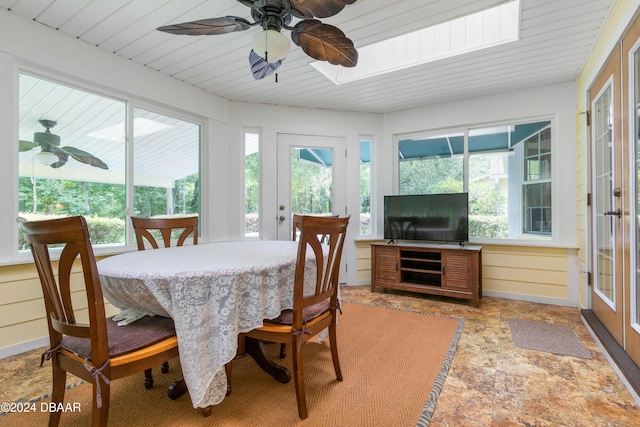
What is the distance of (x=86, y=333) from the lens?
113cm

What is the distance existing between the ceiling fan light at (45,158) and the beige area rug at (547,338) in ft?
12.6

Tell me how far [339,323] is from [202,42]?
2668mm

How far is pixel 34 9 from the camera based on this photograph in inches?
81.7

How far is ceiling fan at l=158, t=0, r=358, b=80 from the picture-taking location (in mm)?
1583

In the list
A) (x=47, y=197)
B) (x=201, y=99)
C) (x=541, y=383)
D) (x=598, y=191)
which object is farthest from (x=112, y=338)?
(x=598, y=191)

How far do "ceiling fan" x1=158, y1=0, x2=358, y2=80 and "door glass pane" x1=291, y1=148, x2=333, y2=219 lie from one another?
2238 millimetres

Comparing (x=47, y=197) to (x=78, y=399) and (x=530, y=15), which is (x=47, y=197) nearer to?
(x=78, y=399)

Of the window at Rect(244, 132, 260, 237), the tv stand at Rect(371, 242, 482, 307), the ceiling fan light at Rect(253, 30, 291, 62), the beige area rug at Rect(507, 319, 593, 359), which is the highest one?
the ceiling fan light at Rect(253, 30, 291, 62)

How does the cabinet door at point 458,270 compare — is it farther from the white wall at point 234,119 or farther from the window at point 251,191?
the window at point 251,191

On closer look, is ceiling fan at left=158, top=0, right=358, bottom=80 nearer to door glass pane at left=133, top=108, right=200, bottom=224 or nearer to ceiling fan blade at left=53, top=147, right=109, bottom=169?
ceiling fan blade at left=53, top=147, right=109, bottom=169

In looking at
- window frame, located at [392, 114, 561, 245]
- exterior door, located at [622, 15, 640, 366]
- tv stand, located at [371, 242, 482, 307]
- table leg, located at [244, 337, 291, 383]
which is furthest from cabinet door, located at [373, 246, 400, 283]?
table leg, located at [244, 337, 291, 383]

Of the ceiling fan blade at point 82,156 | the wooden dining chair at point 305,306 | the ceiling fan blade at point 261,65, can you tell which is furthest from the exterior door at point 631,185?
the ceiling fan blade at point 82,156

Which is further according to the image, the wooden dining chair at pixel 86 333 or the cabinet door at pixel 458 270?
the cabinet door at pixel 458 270

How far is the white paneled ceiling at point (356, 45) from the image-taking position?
2051mm
